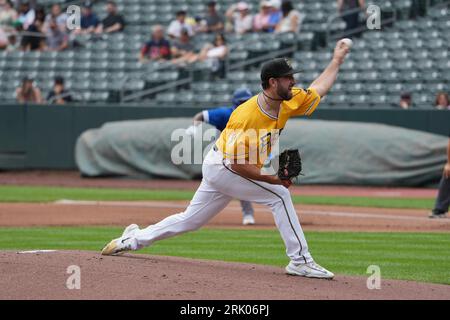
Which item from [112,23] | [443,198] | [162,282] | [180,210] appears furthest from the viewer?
[112,23]

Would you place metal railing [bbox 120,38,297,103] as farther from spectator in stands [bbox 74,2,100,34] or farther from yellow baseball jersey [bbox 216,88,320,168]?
yellow baseball jersey [bbox 216,88,320,168]

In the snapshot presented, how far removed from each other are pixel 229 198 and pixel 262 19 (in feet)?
51.7

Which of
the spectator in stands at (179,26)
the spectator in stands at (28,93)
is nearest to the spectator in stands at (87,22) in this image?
the spectator in stands at (179,26)

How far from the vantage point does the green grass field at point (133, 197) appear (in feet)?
54.2

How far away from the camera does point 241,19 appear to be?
23.3 meters

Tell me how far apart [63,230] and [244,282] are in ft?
19.1

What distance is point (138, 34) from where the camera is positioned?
25.2 metres

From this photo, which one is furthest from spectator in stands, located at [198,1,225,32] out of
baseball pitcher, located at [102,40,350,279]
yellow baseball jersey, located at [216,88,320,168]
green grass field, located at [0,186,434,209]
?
yellow baseball jersey, located at [216,88,320,168]

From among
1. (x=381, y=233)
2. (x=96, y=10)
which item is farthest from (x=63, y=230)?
(x=96, y=10)

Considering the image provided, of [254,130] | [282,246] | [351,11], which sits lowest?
[282,246]

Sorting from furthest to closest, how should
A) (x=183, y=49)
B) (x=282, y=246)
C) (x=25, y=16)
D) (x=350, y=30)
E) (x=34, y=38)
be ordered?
1. (x=25, y=16)
2. (x=34, y=38)
3. (x=183, y=49)
4. (x=350, y=30)
5. (x=282, y=246)

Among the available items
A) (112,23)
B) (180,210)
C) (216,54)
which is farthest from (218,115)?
(112,23)

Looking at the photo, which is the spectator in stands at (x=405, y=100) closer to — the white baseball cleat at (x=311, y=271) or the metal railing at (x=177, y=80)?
the metal railing at (x=177, y=80)

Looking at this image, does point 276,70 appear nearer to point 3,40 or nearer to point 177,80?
point 177,80
